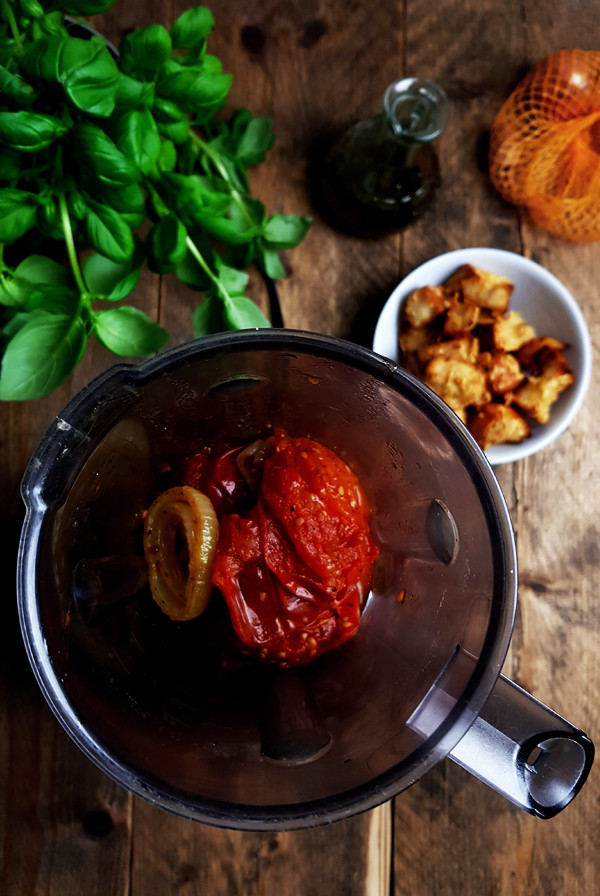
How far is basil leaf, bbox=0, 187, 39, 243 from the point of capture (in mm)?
767

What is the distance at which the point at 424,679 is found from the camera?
68 centimetres

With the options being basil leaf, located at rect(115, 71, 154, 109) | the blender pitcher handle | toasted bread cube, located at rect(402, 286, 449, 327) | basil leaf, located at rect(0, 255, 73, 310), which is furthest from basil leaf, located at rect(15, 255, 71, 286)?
the blender pitcher handle

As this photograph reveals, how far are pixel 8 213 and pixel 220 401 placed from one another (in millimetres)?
298

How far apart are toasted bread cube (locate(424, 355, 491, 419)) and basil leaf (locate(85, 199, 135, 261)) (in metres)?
0.41

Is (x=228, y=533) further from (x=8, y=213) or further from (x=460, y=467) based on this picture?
(x=8, y=213)

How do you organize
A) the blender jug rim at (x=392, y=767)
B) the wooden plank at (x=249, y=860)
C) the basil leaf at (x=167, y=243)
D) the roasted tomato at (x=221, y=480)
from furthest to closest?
the wooden plank at (x=249, y=860) → the basil leaf at (x=167, y=243) → the roasted tomato at (x=221, y=480) → the blender jug rim at (x=392, y=767)

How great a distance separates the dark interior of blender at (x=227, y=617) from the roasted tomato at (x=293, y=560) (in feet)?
0.17

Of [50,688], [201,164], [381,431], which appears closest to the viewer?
[50,688]

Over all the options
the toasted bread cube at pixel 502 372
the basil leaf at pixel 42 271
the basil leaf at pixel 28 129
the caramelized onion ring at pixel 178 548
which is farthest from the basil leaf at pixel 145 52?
the toasted bread cube at pixel 502 372

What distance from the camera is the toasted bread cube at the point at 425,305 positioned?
986 mm

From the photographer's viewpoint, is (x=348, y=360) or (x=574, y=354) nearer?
(x=348, y=360)

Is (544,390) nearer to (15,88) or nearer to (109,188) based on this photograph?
(109,188)

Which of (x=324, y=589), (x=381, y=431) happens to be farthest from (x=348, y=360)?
(x=324, y=589)

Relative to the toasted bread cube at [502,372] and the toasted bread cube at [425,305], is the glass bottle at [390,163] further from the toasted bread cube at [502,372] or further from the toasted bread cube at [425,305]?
the toasted bread cube at [502,372]
